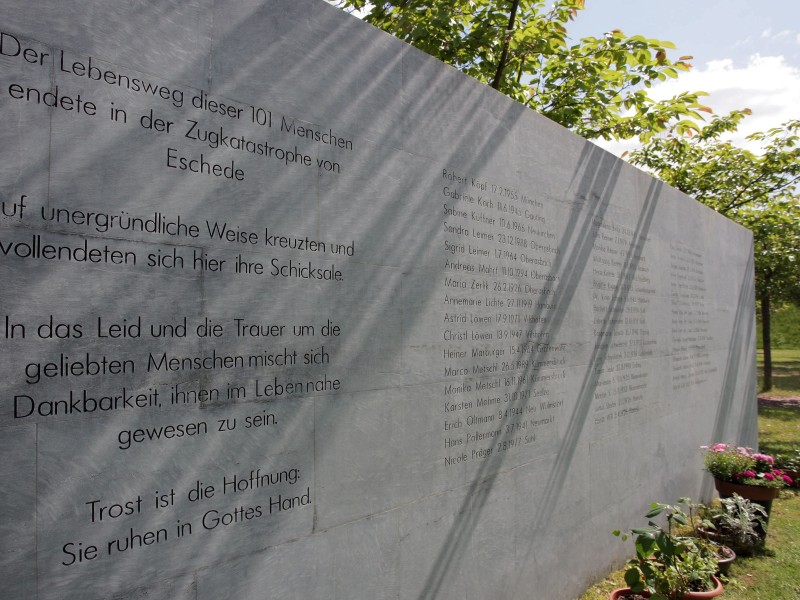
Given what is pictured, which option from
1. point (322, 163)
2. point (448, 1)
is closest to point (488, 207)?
point (322, 163)

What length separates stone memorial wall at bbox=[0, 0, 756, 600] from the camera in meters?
1.73

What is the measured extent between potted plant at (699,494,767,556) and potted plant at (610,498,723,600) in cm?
129

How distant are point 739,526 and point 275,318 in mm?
5048

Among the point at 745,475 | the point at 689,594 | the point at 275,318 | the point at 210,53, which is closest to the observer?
the point at 210,53

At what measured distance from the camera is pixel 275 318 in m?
2.29

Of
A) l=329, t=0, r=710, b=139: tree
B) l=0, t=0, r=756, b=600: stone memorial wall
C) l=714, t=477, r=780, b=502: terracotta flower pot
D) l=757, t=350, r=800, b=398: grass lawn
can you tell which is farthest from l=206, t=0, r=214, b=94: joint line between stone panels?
l=757, t=350, r=800, b=398: grass lawn

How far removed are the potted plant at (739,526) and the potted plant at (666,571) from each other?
129 centimetres

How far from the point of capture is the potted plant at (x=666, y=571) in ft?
11.7

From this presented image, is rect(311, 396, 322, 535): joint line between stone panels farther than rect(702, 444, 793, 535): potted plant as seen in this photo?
No

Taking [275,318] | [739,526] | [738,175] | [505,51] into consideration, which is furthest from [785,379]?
[275,318]

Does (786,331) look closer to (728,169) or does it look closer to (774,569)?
(728,169)

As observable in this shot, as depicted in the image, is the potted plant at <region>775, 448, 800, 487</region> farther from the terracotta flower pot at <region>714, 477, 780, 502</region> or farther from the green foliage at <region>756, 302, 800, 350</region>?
the green foliage at <region>756, 302, 800, 350</region>

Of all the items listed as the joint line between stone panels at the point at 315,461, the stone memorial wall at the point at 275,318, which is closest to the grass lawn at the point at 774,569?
the stone memorial wall at the point at 275,318

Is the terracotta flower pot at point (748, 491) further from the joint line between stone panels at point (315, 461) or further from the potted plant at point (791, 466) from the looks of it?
the joint line between stone panels at point (315, 461)
